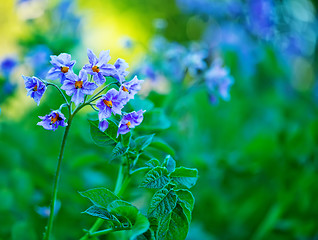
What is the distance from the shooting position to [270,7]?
1546 mm

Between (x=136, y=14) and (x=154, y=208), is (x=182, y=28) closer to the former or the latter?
(x=136, y=14)

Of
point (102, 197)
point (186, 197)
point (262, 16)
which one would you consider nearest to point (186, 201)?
point (186, 197)

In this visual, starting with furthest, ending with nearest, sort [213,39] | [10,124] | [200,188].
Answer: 1. [213,39]
2. [200,188]
3. [10,124]

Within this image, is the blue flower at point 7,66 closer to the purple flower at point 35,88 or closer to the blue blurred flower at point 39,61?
the blue blurred flower at point 39,61

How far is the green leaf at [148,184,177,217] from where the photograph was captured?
47cm

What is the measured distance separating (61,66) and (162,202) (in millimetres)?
212

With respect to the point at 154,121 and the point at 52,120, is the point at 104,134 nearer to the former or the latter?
the point at 52,120

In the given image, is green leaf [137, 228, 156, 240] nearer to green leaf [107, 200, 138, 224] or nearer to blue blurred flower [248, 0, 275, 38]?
green leaf [107, 200, 138, 224]

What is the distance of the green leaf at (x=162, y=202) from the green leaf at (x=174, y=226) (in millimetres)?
17

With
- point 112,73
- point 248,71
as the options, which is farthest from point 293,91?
point 112,73

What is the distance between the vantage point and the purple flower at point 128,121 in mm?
494

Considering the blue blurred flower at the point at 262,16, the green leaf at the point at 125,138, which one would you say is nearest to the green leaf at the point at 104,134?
the green leaf at the point at 125,138

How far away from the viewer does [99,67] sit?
494 mm

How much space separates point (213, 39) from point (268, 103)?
1117 mm
